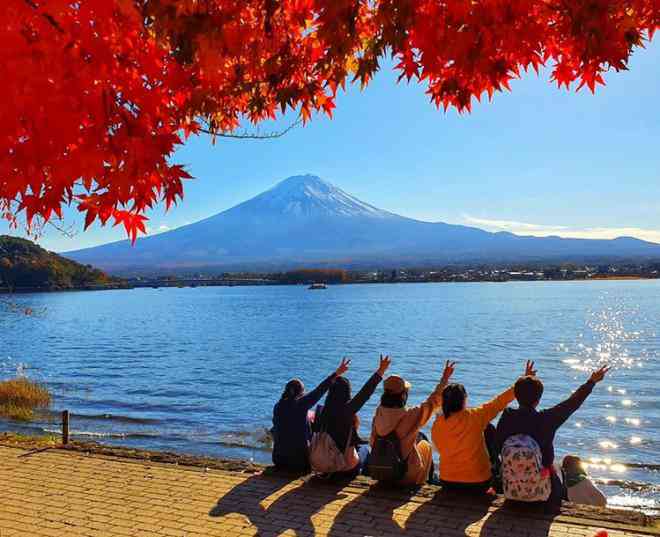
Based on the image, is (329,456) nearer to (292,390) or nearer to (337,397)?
(337,397)

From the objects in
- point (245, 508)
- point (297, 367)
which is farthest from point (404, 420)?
point (297, 367)

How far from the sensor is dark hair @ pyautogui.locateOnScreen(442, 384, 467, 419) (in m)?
6.69

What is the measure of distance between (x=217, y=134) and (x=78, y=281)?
513 ft

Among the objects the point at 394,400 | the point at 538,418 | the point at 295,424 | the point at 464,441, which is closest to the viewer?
the point at 538,418

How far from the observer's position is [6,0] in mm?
2967

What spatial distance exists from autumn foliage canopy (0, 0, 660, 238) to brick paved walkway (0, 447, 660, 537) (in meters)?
3.65

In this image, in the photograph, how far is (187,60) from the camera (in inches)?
137

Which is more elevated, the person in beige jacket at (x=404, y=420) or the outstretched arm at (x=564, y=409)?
the outstretched arm at (x=564, y=409)

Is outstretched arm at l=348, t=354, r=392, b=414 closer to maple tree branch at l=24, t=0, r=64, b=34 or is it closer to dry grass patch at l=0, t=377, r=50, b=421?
maple tree branch at l=24, t=0, r=64, b=34

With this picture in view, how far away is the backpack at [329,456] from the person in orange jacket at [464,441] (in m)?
1.10

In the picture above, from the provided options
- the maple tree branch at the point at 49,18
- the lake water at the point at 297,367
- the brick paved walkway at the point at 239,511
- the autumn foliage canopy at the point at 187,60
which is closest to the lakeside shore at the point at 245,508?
the brick paved walkway at the point at 239,511

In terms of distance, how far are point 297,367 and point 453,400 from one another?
3072 centimetres

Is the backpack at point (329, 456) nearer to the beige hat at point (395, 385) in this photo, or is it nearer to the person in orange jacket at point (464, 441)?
the beige hat at point (395, 385)

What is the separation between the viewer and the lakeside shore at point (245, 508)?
598 centimetres
